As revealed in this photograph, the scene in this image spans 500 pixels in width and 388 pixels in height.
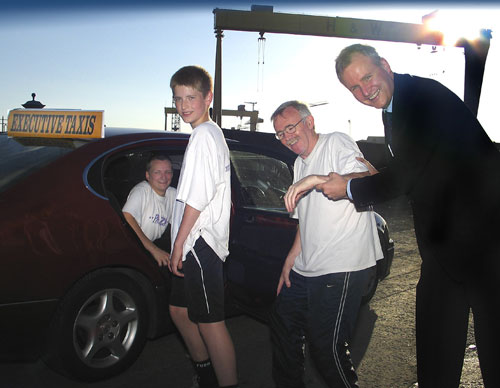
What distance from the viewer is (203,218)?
263 centimetres

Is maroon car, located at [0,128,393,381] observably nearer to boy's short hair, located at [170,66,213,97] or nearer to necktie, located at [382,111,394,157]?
boy's short hair, located at [170,66,213,97]

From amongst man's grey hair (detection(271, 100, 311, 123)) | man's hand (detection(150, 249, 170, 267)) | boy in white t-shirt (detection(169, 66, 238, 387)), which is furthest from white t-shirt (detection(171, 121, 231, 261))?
man's hand (detection(150, 249, 170, 267))

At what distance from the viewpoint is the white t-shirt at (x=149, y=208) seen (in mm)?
3598

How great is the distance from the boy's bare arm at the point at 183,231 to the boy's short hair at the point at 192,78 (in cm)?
65

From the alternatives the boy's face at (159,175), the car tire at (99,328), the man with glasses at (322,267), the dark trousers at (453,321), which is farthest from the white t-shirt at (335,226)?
the boy's face at (159,175)

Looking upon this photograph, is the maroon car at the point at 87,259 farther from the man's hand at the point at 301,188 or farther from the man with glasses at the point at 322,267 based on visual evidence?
the man's hand at the point at 301,188

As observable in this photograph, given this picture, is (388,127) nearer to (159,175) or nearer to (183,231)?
(183,231)

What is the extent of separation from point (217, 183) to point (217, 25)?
24408 millimetres

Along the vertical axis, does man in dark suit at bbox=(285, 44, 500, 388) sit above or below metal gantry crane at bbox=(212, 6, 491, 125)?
below

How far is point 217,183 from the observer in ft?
8.58

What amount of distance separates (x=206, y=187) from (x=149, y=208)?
1295 millimetres

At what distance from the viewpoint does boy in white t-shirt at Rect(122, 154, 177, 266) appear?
3604 mm

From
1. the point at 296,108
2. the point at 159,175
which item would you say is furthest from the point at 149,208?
the point at 296,108

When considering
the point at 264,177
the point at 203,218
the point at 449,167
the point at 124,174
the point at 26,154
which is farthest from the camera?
the point at 264,177
